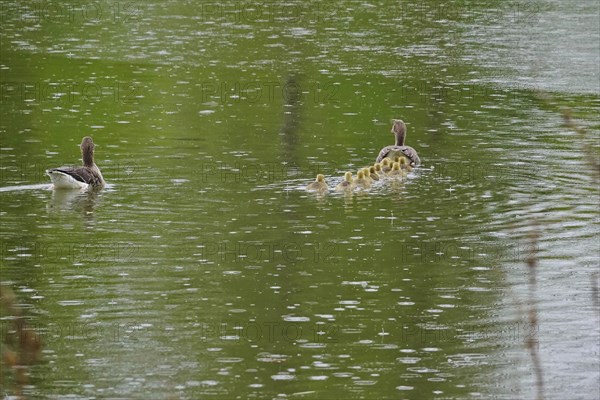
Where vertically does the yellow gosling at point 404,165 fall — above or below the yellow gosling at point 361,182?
below

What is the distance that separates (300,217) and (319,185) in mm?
1428

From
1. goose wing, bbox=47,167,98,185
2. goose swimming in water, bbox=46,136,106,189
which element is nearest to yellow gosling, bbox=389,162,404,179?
goose swimming in water, bbox=46,136,106,189

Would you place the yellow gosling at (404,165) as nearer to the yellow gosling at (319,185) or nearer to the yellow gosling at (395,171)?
the yellow gosling at (395,171)

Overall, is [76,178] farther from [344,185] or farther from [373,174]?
[373,174]

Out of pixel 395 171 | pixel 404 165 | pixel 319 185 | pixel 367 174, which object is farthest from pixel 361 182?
pixel 404 165

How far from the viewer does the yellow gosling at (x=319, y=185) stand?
59.1 feet

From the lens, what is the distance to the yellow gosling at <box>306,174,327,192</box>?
1802cm

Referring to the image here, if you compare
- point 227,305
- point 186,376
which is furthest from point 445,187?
point 186,376

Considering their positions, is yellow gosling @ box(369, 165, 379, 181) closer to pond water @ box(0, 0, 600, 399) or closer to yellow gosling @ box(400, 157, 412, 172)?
pond water @ box(0, 0, 600, 399)

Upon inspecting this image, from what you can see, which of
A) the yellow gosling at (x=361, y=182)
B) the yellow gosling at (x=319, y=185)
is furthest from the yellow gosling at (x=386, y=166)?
the yellow gosling at (x=319, y=185)

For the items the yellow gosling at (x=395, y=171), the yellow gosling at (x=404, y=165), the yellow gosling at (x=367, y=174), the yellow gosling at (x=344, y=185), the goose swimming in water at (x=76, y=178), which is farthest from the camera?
the yellow gosling at (x=404, y=165)

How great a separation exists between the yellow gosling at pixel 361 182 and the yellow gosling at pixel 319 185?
0.52 meters

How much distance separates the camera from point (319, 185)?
1808 cm

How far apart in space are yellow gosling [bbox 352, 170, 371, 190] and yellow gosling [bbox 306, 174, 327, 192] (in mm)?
523
